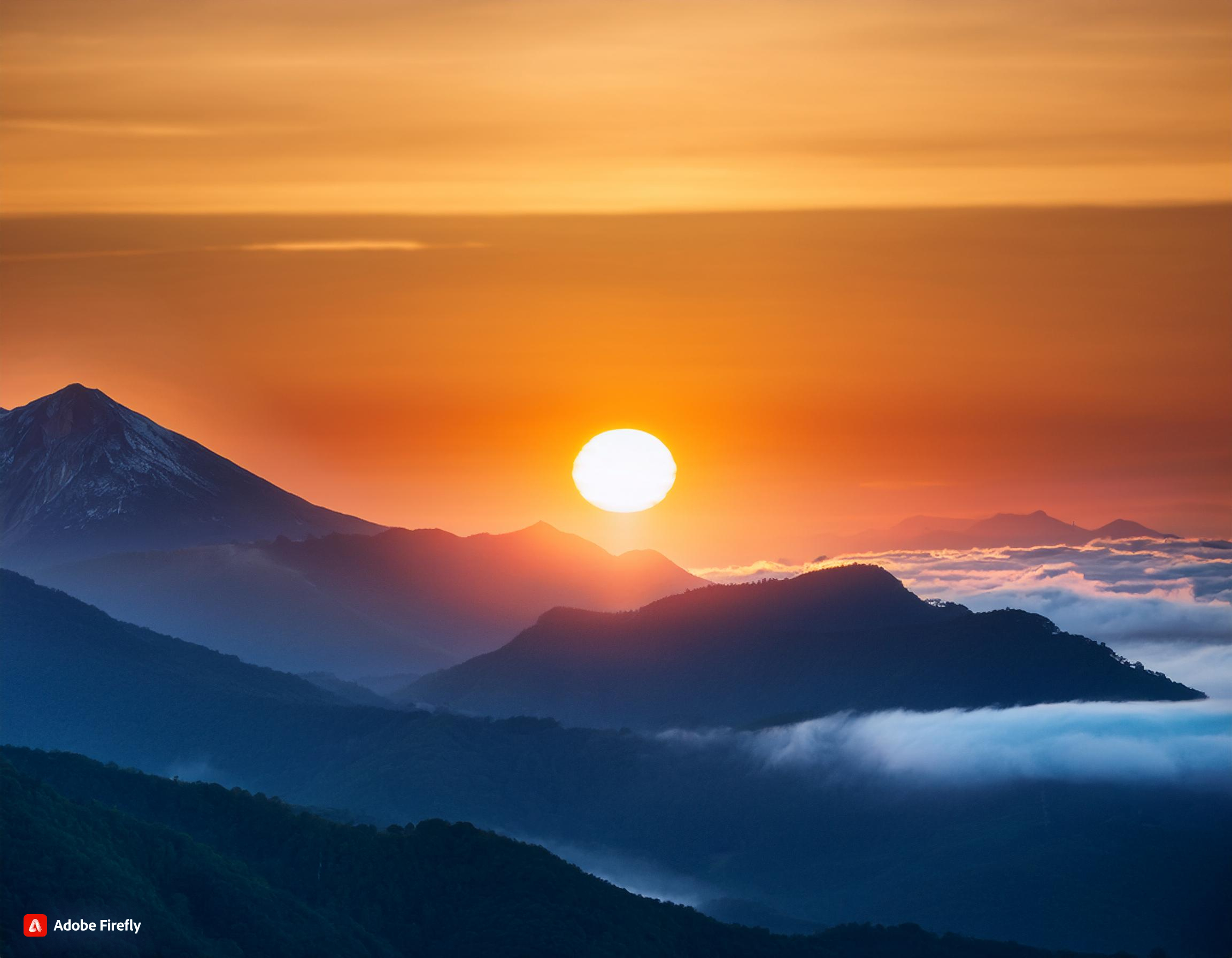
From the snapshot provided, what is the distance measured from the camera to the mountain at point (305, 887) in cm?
13050

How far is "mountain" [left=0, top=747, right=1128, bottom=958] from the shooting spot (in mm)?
130500

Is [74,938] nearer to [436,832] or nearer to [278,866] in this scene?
[278,866]

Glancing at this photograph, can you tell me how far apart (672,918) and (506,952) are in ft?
63.7

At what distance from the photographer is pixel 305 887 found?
159625 millimetres

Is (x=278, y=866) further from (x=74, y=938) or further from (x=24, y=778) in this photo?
(x=74, y=938)

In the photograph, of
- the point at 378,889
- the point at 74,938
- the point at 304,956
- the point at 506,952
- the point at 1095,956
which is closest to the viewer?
the point at 74,938

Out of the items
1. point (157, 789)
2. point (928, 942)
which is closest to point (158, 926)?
point (157, 789)

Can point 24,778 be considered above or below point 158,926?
above

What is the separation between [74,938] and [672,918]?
196 ft

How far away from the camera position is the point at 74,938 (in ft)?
399

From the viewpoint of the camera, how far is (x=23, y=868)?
418ft

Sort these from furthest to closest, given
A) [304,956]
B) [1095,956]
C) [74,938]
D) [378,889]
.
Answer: [1095,956] < [378,889] < [304,956] < [74,938]

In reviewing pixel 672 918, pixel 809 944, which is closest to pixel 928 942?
pixel 809 944

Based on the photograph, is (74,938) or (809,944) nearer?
(74,938)
